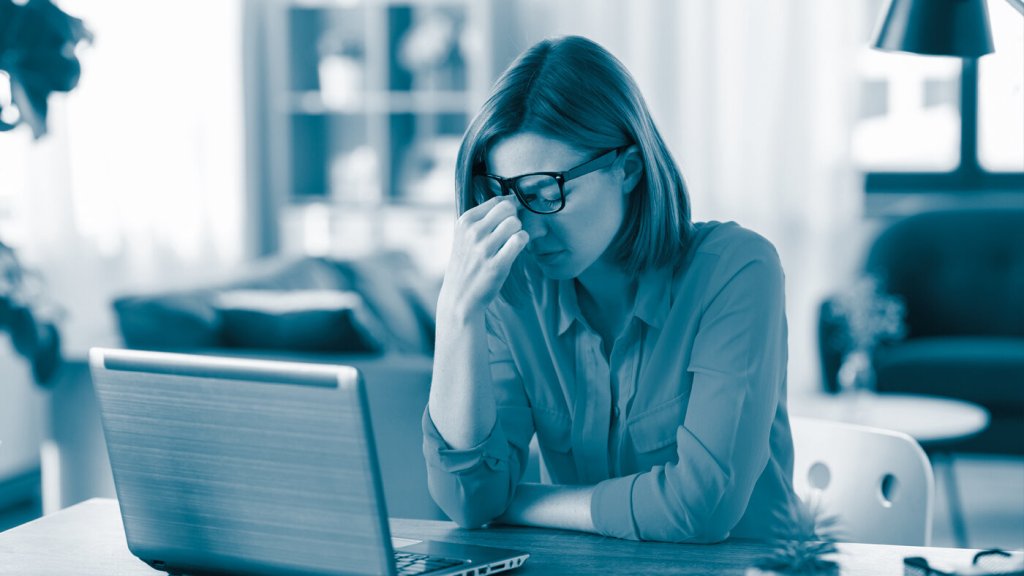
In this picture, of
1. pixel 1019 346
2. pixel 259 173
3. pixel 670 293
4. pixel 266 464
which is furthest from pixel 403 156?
pixel 266 464

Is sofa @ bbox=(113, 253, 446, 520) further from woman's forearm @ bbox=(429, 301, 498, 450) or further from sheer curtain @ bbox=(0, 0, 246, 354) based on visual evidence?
woman's forearm @ bbox=(429, 301, 498, 450)

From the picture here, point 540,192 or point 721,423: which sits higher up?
point 540,192

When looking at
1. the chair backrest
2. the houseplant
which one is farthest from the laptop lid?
the houseplant

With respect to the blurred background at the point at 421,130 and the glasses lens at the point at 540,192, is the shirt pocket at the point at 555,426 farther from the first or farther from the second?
the blurred background at the point at 421,130

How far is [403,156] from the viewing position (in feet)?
17.2

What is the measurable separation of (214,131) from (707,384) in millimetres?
4002

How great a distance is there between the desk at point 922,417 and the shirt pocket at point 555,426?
2020 millimetres

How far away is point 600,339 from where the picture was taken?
58.9 inches

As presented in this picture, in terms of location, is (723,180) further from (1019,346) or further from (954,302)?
(1019,346)

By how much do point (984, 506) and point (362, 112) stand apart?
116 inches

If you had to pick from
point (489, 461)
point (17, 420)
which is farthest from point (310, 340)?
point (489, 461)

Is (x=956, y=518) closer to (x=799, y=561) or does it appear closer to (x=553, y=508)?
(x=553, y=508)

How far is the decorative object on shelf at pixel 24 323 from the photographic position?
9.44ft

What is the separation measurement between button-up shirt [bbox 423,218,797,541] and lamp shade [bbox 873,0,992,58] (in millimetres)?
291
